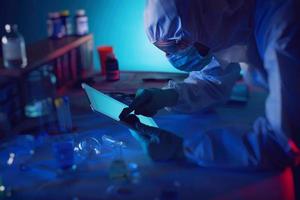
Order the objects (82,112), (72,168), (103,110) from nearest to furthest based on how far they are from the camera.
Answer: (72,168) < (103,110) < (82,112)

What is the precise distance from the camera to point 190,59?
129cm

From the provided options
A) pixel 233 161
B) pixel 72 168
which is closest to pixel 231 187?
pixel 233 161

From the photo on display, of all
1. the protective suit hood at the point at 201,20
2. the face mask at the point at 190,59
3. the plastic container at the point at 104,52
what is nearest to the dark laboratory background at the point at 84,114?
the plastic container at the point at 104,52

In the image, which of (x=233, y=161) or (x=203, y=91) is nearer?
(x=233, y=161)

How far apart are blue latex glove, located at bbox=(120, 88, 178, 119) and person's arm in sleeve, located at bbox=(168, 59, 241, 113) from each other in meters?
0.06

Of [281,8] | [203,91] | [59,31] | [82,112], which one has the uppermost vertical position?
[281,8]

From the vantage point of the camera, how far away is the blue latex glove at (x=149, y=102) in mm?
1273

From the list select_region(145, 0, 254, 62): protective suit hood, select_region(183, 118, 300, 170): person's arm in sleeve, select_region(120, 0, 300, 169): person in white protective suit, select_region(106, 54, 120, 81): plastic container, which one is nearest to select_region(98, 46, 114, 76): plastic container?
select_region(106, 54, 120, 81): plastic container

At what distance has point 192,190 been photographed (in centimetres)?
97

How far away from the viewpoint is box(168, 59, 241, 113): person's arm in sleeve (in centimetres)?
144

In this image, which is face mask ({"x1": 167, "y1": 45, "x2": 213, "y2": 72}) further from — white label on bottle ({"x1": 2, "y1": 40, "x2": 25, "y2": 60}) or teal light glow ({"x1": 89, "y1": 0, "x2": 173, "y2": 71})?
teal light glow ({"x1": 89, "y1": 0, "x2": 173, "y2": 71})

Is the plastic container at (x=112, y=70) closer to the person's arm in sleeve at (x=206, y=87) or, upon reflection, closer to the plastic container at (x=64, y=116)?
the plastic container at (x=64, y=116)

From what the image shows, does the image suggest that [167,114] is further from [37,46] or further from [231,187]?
[37,46]

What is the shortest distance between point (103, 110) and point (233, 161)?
1.63 feet
